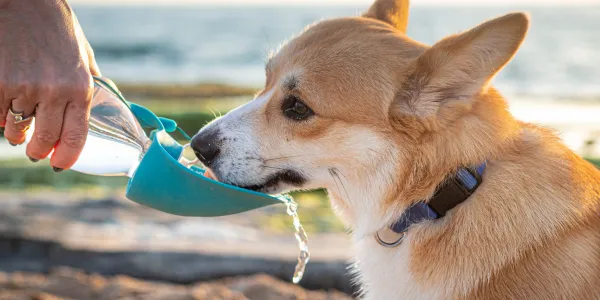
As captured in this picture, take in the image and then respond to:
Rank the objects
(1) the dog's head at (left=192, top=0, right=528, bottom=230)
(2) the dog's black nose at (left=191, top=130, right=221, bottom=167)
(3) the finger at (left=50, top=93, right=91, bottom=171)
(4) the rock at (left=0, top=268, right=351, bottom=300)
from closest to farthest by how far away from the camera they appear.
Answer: (3) the finger at (left=50, top=93, right=91, bottom=171), (1) the dog's head at (left=192, top=0, right=528, bottom=230), (2) the dog's black nose at (left=191, top=130, right=221, bottom=167), (4) the rock at (left=0, top=268, right=351, bottom=300)

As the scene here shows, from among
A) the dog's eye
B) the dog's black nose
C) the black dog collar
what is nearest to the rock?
the dog's black nose

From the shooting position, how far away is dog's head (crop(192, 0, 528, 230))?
3133 mm

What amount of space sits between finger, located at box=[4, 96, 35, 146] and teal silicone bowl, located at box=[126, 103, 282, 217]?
1.76 ft

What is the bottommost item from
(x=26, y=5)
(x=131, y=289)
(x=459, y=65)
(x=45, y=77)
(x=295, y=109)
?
(x=131, y=289)

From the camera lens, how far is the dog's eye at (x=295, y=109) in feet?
11.2

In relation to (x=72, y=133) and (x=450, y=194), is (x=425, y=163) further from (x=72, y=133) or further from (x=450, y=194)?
(x=72, y=133)

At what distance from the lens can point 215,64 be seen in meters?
28.9

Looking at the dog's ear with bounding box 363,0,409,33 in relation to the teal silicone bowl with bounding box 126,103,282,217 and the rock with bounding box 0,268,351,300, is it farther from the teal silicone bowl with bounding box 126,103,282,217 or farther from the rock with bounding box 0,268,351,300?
the rock with bounding box 0,268,351,300

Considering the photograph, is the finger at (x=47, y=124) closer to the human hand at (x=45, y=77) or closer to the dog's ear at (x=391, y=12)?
the human hand at (x=45, y=77)

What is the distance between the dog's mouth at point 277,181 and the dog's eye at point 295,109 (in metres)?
0.27

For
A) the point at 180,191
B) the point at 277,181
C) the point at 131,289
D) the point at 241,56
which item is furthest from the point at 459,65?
the point at 241,56

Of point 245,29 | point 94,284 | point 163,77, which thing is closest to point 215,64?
point 163,77

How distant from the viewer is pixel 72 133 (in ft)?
8.66

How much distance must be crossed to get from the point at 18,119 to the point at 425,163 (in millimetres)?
1664
